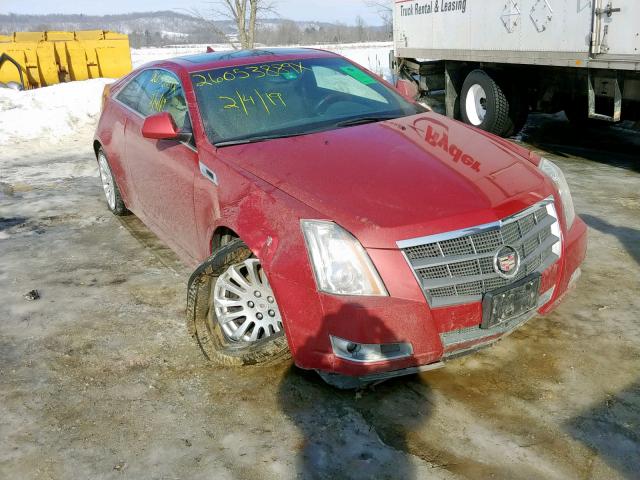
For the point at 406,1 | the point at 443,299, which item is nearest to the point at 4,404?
the point at 443,299

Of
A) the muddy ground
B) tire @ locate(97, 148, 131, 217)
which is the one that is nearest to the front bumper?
the muddy ground

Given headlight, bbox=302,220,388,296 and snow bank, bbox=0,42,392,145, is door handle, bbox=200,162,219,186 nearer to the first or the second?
headlight, bbox=302,220,388,296

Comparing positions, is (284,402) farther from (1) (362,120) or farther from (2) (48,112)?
(2) (48,112)

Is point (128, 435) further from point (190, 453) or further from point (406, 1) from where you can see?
point (406, 1)

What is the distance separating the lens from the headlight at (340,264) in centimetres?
270

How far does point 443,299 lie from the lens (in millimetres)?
2762

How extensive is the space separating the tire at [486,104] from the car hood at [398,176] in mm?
5916

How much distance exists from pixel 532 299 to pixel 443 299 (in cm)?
54

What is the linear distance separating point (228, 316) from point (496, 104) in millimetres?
7191

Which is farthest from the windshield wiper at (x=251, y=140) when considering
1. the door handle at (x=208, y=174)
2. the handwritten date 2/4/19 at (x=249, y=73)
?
the handwritten date 2/4/19 at (x=249, y=73)

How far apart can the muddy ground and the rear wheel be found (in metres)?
5.06

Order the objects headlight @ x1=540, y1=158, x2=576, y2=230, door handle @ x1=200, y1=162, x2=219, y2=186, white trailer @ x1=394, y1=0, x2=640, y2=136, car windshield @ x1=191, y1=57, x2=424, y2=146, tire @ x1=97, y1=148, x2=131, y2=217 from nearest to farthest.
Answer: headlight @ x1=540, y1=158, x2=576, y2=230 < door handle @ x1=200, y1=162, x2=219, y2=186 < car windshield @ x1=191, y1=57, x2=424, y2=146 < tire @ x1=97, y1=148, x2=131, y2=217 < white trailer @ x1=394, y1=0, x2=640, y2=136

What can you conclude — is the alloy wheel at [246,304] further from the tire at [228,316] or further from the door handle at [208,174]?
the door handle at [208,174]

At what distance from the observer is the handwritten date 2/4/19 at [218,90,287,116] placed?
396 cm
